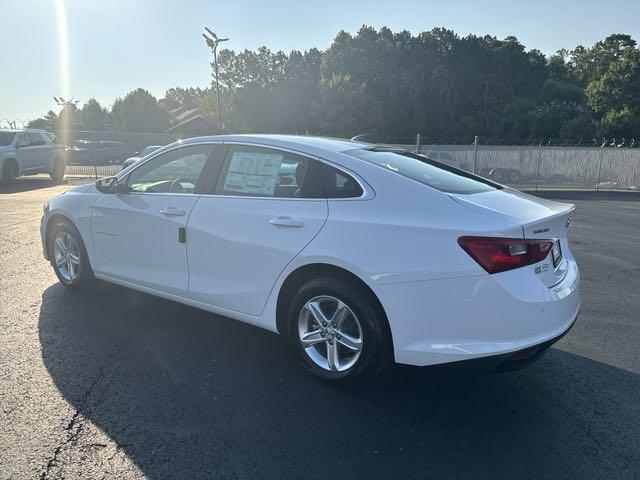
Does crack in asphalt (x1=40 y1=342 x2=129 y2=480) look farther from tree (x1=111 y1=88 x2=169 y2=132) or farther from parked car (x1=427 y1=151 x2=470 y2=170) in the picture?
tree (x1=111 y1=88 x2=169 y2=132)

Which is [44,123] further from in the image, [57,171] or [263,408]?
[263,408]

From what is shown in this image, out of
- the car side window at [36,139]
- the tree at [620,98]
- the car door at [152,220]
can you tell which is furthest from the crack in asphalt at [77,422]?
the tree at [620,98]

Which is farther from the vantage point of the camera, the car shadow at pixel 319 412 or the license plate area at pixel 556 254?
the license plate area at pixel 556 254

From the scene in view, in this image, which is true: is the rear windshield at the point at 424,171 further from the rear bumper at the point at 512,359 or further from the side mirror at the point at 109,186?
the side mirror at the point at 109,186

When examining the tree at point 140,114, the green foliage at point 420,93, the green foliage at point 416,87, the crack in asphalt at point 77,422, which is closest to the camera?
the crack in asphalt at point 77,422

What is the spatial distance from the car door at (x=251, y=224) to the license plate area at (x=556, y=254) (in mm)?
1427

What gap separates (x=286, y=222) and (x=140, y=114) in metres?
68.8

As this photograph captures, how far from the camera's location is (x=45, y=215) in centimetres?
546

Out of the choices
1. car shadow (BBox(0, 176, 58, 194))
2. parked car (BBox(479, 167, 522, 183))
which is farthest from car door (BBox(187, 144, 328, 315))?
parked car (BBox(479, 167, 522, 183))

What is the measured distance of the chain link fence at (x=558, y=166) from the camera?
19.7 m

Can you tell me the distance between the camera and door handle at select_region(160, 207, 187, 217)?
13.5ft

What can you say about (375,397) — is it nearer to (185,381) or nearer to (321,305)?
(321,305)

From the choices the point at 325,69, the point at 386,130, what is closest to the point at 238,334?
the point at 386,130

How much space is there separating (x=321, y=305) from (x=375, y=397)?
68 cm
